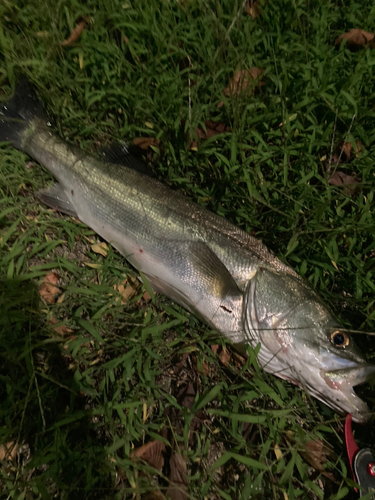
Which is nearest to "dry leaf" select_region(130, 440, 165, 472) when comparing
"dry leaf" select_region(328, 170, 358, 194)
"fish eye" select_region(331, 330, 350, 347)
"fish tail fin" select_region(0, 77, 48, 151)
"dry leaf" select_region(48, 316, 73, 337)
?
"dry leaf" select_region(48, 316, 73, 337)

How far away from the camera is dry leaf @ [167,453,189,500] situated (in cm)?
204

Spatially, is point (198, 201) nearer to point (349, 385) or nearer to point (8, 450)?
point (349, 385)

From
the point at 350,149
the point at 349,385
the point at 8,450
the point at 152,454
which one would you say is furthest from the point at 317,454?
the point at 350,149

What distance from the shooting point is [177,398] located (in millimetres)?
2422

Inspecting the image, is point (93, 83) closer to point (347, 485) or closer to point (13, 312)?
point (13, 312)

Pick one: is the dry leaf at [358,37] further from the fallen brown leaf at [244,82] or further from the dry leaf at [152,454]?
the dry leaf at [152,454]

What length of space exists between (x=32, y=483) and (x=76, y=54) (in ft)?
12.1

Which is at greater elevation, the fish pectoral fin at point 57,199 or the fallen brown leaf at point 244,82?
the fallen brown leaf at point 244,82

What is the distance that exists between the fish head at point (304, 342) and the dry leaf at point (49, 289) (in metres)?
1.65

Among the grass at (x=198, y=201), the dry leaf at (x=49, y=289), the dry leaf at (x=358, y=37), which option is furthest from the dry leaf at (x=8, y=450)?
the dry leaf at (x=358, y=37)

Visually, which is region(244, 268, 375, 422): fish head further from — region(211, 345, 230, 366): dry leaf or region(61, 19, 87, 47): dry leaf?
region(61, 19, 87, 47): dry leaf

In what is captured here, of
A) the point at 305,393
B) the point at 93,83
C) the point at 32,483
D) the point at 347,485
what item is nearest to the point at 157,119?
the point at 93,83

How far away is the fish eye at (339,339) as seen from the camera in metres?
2.23

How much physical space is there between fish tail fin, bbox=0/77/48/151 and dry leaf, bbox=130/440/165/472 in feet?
9.39
